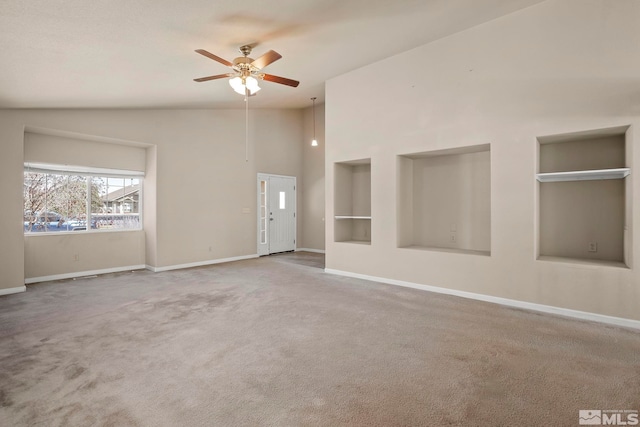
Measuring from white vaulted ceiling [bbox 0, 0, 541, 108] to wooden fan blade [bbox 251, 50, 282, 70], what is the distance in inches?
11.5

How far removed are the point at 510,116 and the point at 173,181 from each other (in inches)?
240

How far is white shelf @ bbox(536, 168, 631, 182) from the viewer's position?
11.7ft

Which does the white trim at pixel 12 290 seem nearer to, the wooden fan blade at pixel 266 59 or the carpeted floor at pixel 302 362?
the carpeted floor at pixel 302 362

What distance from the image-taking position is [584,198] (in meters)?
4.14

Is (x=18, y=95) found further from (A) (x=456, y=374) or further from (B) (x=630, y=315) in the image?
(B) (x=630, y=315)

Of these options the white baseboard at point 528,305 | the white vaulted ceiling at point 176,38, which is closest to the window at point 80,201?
the white vaulted ceiling at point 176,38

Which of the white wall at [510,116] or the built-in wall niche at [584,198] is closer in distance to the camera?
the white wall at [510,116]

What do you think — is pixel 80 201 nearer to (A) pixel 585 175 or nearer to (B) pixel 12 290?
(B) pixel 12 290

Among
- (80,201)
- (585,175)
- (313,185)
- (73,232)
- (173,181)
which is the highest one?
(313,185)

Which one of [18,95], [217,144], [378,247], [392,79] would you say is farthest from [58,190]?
[392,79]

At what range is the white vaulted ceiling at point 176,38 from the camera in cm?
280

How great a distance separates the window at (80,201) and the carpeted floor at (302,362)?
1.77 m

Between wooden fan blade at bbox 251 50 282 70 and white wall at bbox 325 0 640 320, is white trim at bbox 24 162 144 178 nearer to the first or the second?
wooden fan blade at bbox 251 50 282 70
